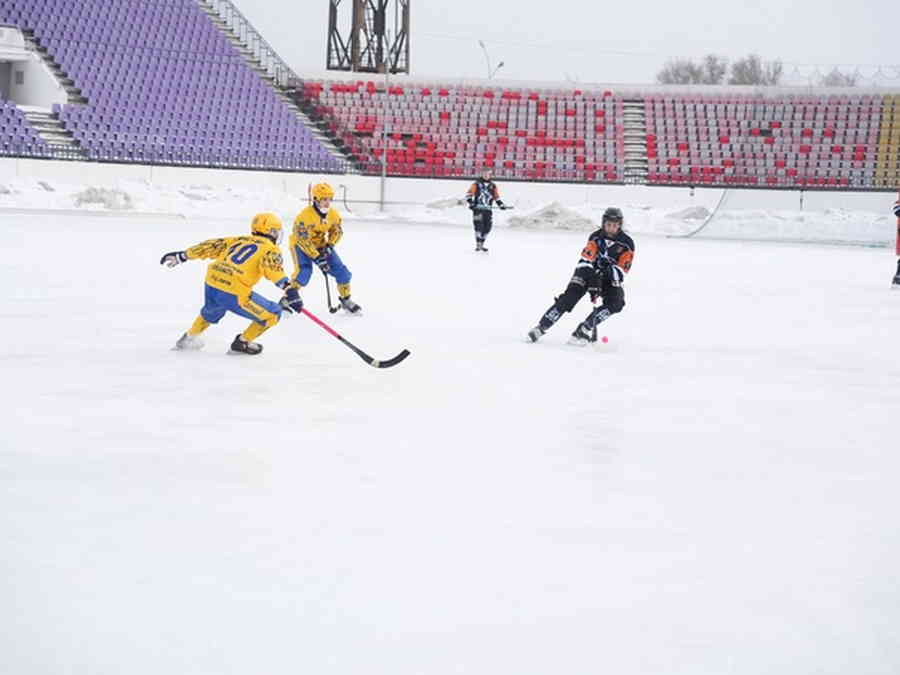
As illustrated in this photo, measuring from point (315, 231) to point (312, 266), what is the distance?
385 mm

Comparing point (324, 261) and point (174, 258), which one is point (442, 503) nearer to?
point (174, 258)

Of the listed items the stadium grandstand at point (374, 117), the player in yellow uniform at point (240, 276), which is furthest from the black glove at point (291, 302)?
the stadium grandstand at point (374, 117)

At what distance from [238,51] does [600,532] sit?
36.7m

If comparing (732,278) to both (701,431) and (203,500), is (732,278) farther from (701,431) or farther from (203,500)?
(203,500)

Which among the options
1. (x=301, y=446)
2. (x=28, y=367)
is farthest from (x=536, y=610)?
(x=28, y=367)

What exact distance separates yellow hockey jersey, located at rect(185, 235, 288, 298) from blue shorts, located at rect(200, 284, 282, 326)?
1.5 inches

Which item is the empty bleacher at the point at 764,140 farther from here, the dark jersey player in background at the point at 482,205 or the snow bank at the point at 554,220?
the dark jersey player in background at the point at 482,205

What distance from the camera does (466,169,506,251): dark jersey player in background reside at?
20000mm

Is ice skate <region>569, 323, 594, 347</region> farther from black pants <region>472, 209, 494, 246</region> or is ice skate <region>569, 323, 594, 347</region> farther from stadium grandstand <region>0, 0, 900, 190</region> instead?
stadium grandstand <region>0, 0, 900, 190</region>

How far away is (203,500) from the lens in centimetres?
409

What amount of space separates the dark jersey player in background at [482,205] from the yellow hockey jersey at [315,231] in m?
8.77

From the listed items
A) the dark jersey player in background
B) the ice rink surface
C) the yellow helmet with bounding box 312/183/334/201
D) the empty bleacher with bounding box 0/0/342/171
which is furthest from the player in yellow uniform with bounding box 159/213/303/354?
the empty bleacher with bounding box 0/0/342/171

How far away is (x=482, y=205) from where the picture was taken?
66.4 feet

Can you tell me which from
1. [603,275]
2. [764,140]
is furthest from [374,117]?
[603,275]
